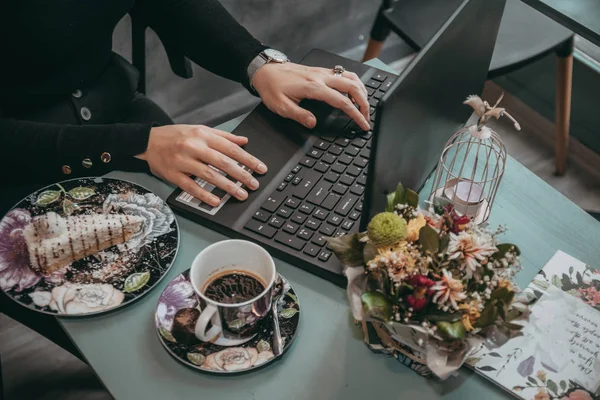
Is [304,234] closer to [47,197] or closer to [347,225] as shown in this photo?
[347,225]

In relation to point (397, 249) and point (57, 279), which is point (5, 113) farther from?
point (397, 249)

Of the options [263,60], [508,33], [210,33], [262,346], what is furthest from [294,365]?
[508,33]

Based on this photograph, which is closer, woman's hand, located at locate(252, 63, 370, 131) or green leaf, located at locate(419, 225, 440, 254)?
green leaf, located at locate(419, 225, 440, 254)

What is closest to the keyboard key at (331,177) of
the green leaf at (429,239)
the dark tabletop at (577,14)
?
the green leaf at (429,239)

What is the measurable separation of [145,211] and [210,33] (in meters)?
0.46

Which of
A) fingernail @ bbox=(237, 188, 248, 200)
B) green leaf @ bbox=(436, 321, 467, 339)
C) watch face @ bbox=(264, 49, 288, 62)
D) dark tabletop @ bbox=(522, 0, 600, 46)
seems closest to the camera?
green leaf @ bbox=(436, 321, 467, 339)

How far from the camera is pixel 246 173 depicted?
98cm

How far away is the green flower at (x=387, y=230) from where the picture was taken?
2.25ft

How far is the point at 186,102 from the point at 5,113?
1.00 m

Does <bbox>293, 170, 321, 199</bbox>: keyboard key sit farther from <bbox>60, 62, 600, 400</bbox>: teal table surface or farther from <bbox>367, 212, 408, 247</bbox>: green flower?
<bbox>367, 212, 408, 247</bbox>: green flower

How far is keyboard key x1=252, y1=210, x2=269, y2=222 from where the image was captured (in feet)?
3.05

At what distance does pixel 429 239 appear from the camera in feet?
2.23

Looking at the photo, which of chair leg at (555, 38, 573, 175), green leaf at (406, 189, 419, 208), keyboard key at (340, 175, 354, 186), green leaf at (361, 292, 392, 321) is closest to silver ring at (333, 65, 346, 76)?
keyboard key at (340, 175, 354, 186)

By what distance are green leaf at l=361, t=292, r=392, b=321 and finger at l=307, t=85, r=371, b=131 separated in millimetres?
429
